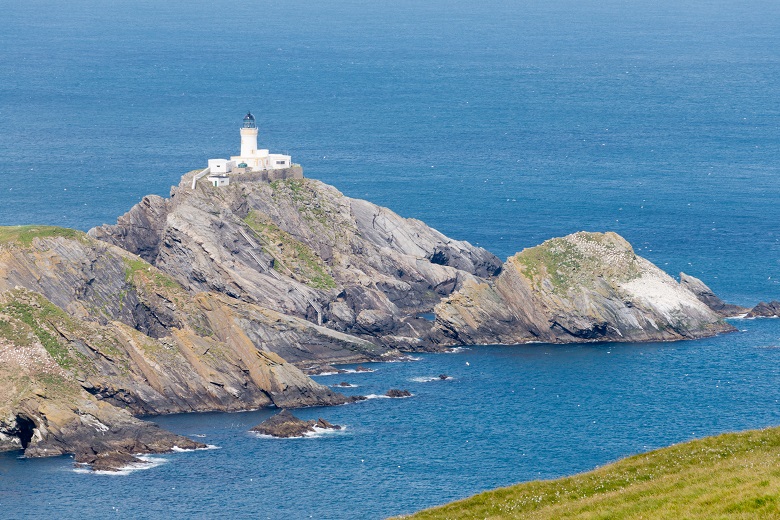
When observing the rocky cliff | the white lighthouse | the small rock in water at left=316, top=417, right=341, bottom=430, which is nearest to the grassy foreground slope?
the small rock in water at left=316, top=417, right=341, bottom=430

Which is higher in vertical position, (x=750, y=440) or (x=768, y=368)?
(x=750, y=440)

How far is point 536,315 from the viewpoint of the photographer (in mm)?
137875

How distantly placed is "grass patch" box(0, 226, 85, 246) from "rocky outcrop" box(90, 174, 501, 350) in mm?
9716

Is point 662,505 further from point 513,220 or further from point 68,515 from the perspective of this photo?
point 513,220

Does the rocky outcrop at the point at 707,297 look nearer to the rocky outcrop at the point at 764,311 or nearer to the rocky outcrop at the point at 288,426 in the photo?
the rocky outcrop at the point at 764,311

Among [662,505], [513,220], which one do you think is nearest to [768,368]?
Result: [513,220]

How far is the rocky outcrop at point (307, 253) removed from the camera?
137625 millimetres

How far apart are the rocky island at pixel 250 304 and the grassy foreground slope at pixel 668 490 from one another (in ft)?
167

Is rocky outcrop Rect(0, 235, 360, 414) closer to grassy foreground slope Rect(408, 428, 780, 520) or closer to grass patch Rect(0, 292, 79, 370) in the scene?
grass patch Rect(0, 292, 79, 370)

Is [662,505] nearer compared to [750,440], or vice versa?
[662,505]

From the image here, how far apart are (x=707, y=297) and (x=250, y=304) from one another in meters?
46.0

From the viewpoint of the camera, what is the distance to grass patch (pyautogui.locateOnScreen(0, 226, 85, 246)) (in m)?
131

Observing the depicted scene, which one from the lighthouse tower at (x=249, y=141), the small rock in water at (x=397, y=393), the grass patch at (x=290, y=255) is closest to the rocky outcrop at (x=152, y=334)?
the small rock in water at (x=397, y=393)

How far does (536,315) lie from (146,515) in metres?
55.3
